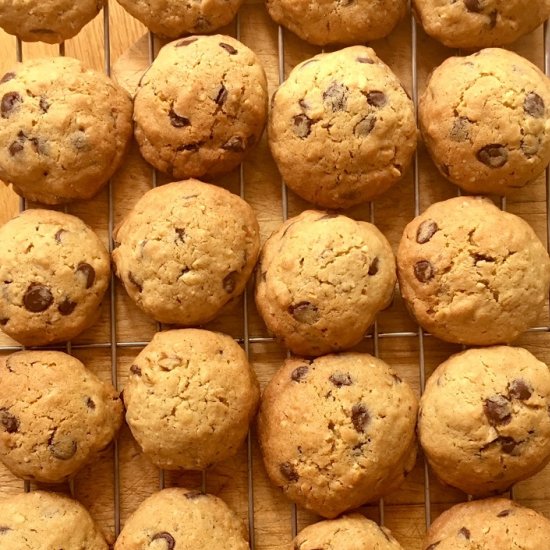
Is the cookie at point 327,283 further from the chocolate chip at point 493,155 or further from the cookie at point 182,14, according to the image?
the cookie at point 182,14

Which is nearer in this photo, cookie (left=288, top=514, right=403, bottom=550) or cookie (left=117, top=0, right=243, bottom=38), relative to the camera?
cookie (left=288, top=514, right=403, bottom=550)

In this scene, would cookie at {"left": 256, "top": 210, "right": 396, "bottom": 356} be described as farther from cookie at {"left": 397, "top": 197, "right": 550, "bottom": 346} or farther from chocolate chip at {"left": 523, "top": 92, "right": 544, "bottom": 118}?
chocolate chip at {"left": 523, "top": 92, "right": 544, "bottom": 118}

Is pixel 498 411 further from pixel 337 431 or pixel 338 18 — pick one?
pixel 338 18

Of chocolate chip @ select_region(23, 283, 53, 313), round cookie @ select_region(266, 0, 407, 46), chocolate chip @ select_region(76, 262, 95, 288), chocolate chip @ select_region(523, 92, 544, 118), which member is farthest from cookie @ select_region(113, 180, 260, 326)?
chocolate chip @ select_region(523, 92, 544, 118)

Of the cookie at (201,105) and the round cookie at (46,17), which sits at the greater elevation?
the round cookie at (46,17)

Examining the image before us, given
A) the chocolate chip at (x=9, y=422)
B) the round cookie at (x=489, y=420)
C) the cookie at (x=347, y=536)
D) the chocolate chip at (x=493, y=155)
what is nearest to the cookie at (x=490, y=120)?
the chocolate chip at (x=493, y=155)

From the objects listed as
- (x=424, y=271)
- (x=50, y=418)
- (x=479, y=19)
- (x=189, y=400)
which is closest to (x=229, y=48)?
(x=479, y=19)
